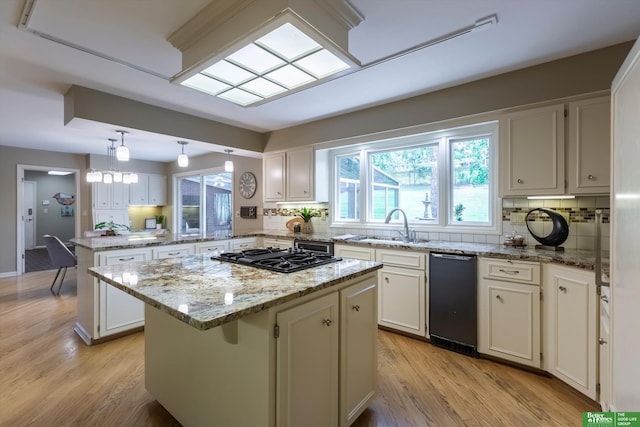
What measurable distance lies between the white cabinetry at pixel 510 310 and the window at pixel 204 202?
4501mm

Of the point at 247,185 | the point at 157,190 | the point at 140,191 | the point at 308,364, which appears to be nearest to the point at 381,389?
the point at 308,364

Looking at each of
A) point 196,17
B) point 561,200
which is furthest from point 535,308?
point 196,17

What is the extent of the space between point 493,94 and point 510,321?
75.6 inches

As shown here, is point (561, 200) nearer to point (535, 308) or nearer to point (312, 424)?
point (535, 308)

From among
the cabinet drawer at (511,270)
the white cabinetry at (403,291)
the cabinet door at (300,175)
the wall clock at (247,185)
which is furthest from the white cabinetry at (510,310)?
the wall clock at (247,185)

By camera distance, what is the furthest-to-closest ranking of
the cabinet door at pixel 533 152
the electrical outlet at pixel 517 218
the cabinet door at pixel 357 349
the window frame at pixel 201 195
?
the window frame at pixel 201 195 → the electrical outlet at pixel 517 218 → the cabinet door at pixel 533 152 → the cabinet door at pixel 357 349

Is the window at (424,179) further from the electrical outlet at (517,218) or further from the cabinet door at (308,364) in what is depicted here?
the cabinet door at (308,364)

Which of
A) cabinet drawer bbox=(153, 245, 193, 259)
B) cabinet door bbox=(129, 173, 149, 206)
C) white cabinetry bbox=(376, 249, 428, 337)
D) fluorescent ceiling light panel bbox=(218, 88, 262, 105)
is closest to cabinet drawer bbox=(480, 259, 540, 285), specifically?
white cabinetry bbox=(376, 249, 428, 337)

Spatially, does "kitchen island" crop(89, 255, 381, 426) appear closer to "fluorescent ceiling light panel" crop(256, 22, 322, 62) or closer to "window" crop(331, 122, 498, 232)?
"fluorescent ceiling light panel" crop(256, 22, 322, 62)

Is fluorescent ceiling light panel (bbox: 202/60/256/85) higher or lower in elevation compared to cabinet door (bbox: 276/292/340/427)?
higher

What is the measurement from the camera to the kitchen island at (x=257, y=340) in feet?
3.91

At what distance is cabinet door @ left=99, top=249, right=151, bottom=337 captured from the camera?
8.99 feet

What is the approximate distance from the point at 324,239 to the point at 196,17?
2399mm

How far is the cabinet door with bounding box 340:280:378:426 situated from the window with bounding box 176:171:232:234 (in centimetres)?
435
